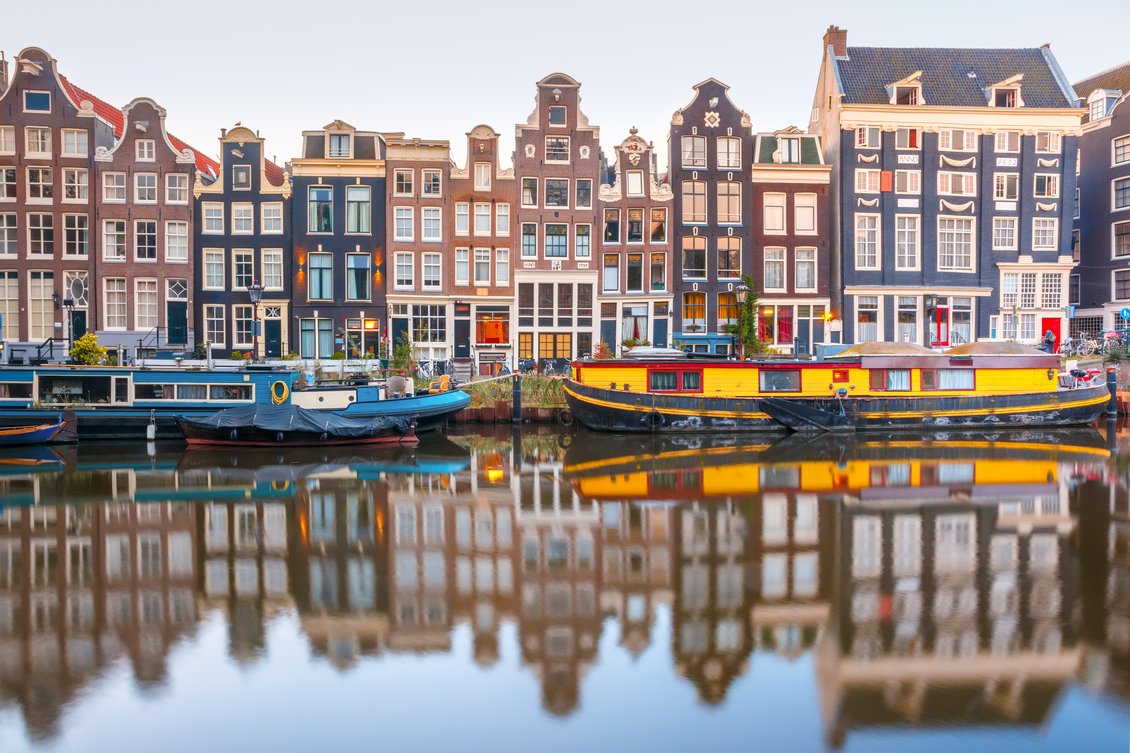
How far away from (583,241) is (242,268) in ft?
55.8

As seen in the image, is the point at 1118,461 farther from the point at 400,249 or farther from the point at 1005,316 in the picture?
the point at 400,249

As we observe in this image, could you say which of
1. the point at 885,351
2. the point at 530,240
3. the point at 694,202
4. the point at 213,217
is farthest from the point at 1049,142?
the point at 213,217

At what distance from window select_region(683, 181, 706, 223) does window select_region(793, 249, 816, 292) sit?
5555 millimetres

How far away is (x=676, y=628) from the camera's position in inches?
465

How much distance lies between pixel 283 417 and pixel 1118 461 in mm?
25546

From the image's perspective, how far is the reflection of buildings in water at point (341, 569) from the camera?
38.0 ft

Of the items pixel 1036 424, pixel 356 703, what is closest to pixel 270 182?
pixel 1036 424

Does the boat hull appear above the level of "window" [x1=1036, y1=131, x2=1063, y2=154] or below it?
below

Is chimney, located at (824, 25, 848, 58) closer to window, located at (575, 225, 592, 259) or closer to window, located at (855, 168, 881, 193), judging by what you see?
window, located at (855, 168, 881, 193)

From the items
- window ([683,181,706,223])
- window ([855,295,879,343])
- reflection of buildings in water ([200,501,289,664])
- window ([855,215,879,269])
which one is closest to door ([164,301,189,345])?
window ([683,181,706,223])

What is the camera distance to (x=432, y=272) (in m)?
44.8

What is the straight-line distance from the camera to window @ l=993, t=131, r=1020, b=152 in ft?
152

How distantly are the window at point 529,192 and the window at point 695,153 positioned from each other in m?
7.80

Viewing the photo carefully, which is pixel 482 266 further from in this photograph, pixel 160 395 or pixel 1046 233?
pixel 1046 233
